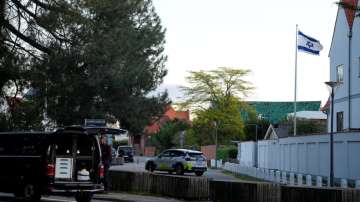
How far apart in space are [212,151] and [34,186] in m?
61.8

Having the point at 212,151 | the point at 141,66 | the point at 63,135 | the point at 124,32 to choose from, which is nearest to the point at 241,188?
the point at 63,135

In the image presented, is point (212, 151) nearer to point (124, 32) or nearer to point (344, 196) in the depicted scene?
point (124, 32)

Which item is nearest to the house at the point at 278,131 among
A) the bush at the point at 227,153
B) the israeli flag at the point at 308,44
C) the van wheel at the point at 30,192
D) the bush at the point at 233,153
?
the bush at the point at 227,153

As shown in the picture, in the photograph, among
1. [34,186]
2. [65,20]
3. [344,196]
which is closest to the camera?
[344,196]

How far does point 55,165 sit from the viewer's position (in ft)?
61.9

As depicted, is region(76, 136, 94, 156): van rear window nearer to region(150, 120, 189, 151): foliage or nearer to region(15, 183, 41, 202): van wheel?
region(15, 183, 41, 202): van wheel

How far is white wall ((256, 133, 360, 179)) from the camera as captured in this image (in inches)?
1109

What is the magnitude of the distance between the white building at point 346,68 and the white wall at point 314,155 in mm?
3871

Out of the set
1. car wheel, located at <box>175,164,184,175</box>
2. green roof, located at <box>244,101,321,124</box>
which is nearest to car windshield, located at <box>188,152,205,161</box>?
car wheel, located at <box>175,164,184,175</box>

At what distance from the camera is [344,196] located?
18.2 m

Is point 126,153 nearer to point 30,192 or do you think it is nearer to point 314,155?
point 314,155

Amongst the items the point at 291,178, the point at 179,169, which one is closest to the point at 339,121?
the point at 179,169

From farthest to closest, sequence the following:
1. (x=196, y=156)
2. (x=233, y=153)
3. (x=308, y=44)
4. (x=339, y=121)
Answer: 1. (x=233, y=153)
2. (x=308, y=44)
3. (x=339, y=121)
4. (x=196, y=156)

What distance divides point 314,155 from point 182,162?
10244 mm
